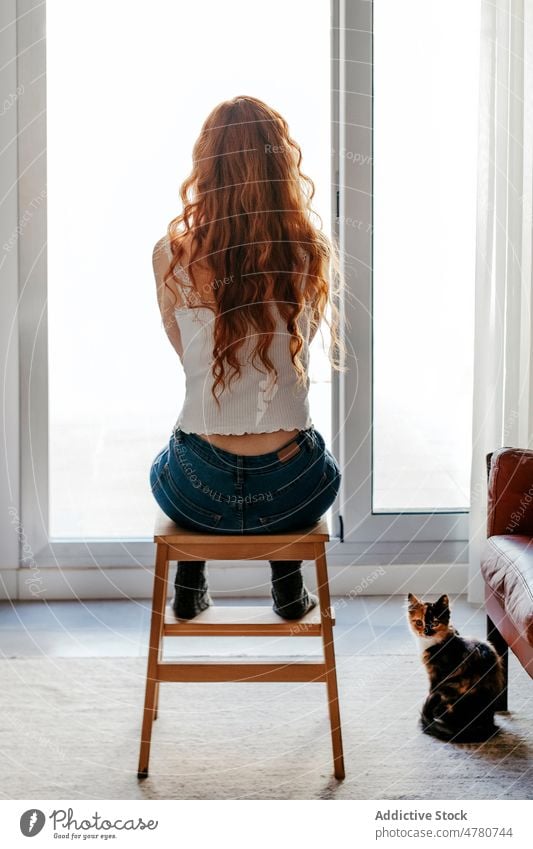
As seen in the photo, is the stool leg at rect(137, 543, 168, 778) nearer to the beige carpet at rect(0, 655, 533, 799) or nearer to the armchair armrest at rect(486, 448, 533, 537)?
the beige carpet at rect(0, 655, 533, 799)

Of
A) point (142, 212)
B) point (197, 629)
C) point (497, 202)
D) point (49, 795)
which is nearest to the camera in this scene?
point (49, 795)

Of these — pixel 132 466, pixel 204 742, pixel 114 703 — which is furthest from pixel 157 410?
pixel 204 742

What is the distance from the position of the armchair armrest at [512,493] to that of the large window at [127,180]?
915mm

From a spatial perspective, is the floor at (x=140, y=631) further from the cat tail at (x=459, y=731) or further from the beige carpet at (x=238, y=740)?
the cat tail at (x=459, y=731)

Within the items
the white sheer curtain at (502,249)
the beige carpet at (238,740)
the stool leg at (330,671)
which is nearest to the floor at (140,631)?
the beige carpet at (238,740)

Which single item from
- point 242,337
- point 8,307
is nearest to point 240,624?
point 242,337

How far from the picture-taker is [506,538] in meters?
2.02

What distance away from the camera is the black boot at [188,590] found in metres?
1.99

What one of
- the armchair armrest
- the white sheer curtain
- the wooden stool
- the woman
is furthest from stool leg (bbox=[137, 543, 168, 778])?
the white sheer curtain

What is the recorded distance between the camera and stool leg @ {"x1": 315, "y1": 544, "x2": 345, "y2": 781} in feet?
5.94

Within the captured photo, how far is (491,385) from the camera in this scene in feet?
8.90
